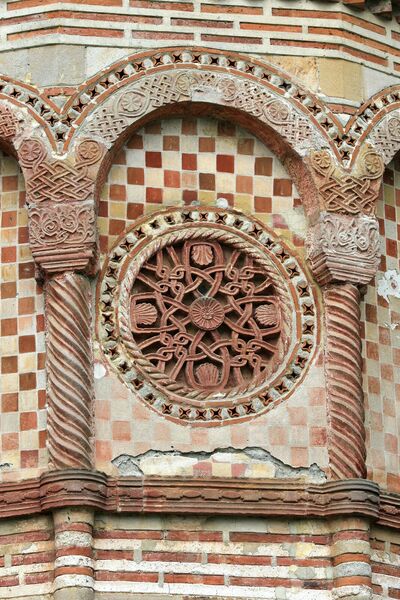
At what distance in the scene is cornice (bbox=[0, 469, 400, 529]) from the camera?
2214cm

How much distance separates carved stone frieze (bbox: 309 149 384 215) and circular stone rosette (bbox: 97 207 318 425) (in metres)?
→ 0.61

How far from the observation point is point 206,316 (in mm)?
23109

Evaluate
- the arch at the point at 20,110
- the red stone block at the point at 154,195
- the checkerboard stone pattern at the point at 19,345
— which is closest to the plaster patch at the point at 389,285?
the red stone block at the point at 154,195

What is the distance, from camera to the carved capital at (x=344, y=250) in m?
23.3

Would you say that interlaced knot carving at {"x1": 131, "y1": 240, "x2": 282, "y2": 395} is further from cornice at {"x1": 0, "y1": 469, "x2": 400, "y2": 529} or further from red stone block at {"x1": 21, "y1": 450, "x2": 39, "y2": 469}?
red stone block at {"x1": 21, "y1": 450, "x2": 39, "y2": 469}

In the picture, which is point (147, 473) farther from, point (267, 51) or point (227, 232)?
point (267, 51)

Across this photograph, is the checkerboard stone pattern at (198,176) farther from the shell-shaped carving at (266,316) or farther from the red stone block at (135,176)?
the shell-shaped carving at (266,316)

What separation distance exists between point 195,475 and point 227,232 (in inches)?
91.3

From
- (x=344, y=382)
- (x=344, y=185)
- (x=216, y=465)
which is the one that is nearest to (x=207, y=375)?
(x=216, y=465)

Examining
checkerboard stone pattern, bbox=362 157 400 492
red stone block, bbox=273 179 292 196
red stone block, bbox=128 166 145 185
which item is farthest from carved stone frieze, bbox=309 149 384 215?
red stone block, bbox=128 166 145 185

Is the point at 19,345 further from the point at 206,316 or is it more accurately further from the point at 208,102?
the point at 208,102

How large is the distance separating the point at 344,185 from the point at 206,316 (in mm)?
1755

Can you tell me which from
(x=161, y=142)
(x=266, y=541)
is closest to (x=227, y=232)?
(x=161, y=142)

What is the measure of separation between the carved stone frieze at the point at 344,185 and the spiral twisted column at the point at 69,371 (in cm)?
232
